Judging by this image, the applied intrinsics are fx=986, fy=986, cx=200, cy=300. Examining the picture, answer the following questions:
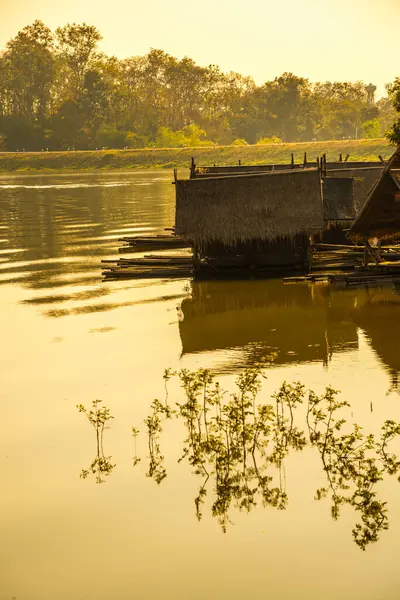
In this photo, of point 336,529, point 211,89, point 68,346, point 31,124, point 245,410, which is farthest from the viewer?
point 211,89

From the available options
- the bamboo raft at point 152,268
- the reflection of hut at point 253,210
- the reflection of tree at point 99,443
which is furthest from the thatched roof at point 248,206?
the reflection of tree at point 99,443

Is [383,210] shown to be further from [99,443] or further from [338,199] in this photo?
[99,443]

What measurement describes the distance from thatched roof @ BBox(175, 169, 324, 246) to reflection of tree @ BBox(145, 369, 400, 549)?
947 cm

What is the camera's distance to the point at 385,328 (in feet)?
55.4

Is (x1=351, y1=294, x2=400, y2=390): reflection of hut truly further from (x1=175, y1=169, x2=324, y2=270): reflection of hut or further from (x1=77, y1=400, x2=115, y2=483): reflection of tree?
(x1=77, y1=400, x2=115, y2=483): reflection of tree

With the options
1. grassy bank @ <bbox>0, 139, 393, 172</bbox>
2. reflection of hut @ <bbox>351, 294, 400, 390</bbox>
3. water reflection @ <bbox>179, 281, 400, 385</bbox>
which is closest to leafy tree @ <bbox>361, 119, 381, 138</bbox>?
grassy bank @ <bbox>0, 139, 393, 172</bbox>

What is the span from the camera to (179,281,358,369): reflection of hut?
15641mm

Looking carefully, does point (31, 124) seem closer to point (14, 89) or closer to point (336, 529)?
point (14, 89)

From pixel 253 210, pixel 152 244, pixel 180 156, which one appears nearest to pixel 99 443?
pixel 253 210

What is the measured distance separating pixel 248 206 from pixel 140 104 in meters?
108

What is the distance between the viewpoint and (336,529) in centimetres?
912

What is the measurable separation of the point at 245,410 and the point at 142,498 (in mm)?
2664

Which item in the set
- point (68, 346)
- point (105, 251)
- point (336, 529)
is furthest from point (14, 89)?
point (336, 529)

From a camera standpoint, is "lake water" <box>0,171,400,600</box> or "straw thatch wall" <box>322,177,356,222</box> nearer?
"lake water" <box>0,171,400,600</box>
